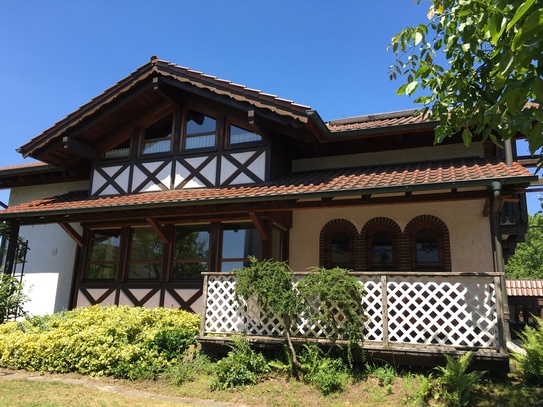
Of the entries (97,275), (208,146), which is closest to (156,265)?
(97,275)

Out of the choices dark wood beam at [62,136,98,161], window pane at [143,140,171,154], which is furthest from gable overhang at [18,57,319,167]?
window pane at [143,140,171,154]

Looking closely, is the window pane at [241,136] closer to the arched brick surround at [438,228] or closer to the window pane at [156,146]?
the window pane at [156,146]

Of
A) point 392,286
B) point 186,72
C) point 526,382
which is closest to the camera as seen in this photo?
point 526,382

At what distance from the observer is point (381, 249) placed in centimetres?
1079

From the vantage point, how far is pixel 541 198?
2452cm

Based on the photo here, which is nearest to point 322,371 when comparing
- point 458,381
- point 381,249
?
point 458,381

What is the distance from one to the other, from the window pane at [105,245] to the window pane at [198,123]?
349 centimetres

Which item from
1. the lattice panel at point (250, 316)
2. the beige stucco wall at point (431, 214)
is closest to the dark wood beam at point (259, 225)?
the beige stucco wall at point (431, 214)

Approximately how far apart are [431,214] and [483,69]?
5428mm

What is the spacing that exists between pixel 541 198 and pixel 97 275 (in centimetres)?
2296

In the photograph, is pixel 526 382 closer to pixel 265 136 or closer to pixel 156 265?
pixel 265 136

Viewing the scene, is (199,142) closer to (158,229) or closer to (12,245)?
(158,229)

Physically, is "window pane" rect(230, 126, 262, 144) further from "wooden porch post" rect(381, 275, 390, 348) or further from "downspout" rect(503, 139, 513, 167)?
"downspout" rect(503, 139, 513, 167)

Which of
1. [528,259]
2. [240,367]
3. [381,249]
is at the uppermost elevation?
[528,259]
